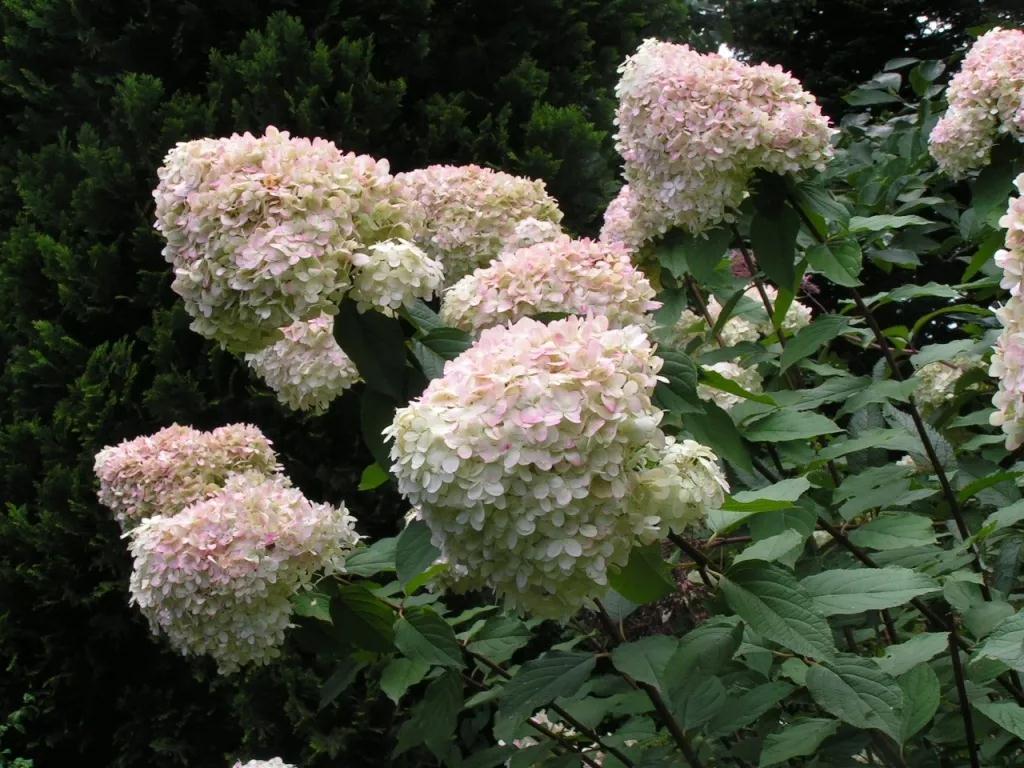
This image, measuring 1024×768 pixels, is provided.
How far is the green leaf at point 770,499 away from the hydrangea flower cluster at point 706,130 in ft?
2.10

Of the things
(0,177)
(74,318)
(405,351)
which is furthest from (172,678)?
(405,351)

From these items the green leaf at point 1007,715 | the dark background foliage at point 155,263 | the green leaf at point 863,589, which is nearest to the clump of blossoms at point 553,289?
the green leaf at point 863,589

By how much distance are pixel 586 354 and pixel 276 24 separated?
3168 mm

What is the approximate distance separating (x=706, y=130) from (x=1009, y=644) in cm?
111

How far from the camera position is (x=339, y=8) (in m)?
4.07

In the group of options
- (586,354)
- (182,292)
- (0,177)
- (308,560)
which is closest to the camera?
(586,354)

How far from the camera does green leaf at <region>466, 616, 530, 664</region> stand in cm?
202

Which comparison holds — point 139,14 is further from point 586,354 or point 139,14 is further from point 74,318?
point 586,354

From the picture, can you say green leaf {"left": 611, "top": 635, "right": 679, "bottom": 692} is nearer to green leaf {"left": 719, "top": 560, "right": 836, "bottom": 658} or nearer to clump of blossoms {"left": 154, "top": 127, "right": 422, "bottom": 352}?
green leaf {"left": 719, "top": 560, "right": 836, "bottom": 658}

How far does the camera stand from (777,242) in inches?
74.2

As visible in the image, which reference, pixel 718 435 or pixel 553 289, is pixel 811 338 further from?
pixel 553 289

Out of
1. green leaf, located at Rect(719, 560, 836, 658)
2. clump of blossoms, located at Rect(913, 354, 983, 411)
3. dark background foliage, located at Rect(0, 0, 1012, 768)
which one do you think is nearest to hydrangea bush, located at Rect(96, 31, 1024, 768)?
green leaf, located at Rect(719, 560, 836, 658)

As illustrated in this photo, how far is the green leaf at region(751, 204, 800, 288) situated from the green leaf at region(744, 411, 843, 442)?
25 cm

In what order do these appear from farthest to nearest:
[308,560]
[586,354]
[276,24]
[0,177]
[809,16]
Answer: [809,16] < [0,177] < [276,24] < [308,560] < [586,354]
